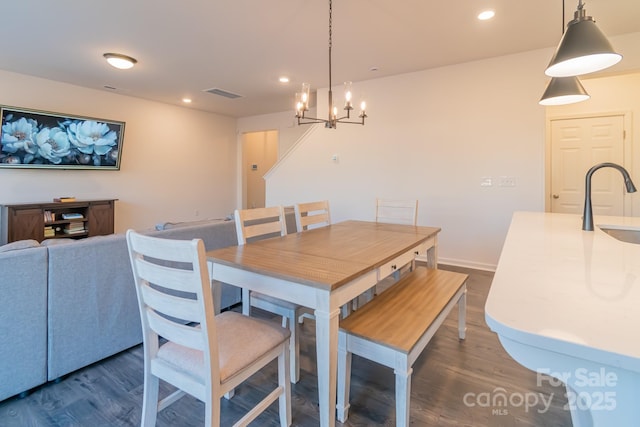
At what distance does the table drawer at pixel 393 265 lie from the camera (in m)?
1.63

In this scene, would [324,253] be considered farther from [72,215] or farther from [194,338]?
[72,215]

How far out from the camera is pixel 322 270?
1.42 m

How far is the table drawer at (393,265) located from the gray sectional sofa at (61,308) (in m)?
1.52

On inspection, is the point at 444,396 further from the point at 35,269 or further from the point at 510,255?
the point at 35,269

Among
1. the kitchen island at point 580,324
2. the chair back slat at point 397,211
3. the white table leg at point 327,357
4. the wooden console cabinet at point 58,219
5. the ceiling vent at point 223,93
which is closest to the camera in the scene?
the kitchen island at point 580,324

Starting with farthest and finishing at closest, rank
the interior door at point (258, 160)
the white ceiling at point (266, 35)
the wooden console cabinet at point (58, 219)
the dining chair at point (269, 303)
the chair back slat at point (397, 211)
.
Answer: the interior door at point (258, 160) < the wooden console cabinet at point (58, 219) < the chair back slat at point (397, 211) < the white ceiling at point (266, 35) < the dining chair at point (269, 303)

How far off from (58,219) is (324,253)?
4786 millimetres

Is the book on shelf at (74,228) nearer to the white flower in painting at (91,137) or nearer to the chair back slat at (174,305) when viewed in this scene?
the white flower in painting at (91,137)

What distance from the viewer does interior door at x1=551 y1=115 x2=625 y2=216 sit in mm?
4227

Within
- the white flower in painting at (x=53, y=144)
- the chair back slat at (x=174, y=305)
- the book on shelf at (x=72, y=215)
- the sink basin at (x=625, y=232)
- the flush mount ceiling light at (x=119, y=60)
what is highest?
the flush mount ceiling light at (x=119, y=60)

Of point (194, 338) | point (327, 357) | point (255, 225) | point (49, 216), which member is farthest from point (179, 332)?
point (49, 216)

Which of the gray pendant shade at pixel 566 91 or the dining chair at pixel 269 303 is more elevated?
the gray pendant shade at pixel 566 91

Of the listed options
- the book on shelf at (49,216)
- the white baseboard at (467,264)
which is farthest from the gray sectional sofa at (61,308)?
the white baseboard at (467,264)

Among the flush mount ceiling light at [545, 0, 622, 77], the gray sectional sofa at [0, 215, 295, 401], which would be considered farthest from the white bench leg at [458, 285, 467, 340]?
the gray sectional sofa at [0, 215, 295, 401]
